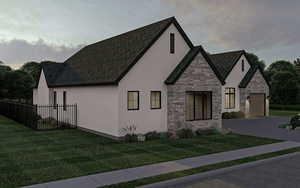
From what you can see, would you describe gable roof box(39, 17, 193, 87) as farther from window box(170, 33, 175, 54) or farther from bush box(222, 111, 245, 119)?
bush box(222, 111, 245, 119)

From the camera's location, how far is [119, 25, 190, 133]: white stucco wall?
1342 cm

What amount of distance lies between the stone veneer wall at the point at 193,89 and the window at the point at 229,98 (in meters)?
10.9

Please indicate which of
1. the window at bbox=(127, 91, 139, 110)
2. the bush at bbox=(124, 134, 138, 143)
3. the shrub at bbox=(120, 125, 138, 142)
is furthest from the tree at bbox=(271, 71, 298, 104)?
the bush at bbox=(124, 134, 138, 143)

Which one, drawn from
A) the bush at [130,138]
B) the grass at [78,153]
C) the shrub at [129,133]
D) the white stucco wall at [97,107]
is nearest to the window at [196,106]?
the grass at [78,153]

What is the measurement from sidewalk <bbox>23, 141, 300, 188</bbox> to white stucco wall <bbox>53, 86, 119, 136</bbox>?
213 inches

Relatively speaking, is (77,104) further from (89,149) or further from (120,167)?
(120,167)

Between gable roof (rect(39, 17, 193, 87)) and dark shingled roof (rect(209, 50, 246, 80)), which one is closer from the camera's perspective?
gable roof (rect(39, 17, 193, 87))

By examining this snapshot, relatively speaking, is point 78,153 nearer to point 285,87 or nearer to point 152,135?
point 152,135

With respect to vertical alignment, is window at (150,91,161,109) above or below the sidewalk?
above

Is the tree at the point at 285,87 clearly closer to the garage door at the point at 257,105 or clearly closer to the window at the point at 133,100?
the garage door at the point at 257,105

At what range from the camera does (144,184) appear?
21.5 feet

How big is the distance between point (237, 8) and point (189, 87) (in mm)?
10350

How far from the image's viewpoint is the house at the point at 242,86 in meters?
27.1

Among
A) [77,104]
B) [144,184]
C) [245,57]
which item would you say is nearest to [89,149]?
[144,184]
